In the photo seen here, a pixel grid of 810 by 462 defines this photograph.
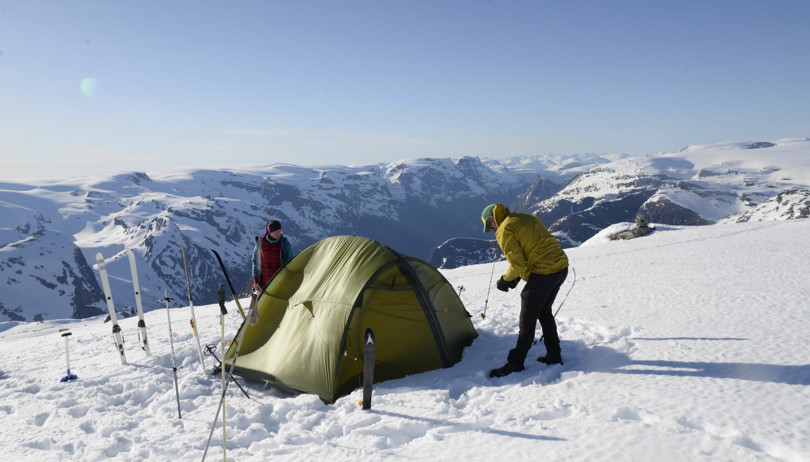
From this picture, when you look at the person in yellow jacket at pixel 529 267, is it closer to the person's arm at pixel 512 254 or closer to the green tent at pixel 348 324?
the person's arm at pixel 512 254

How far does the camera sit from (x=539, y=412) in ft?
19.7

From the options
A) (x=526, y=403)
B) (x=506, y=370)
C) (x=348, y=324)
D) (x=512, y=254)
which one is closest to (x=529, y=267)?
(x=512, y=254)

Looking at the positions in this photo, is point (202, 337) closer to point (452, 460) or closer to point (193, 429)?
point (193, 429)

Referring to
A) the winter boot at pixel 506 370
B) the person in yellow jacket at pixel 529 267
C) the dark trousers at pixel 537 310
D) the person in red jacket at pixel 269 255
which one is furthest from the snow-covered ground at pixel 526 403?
the person in red jacket at pixel 269 255

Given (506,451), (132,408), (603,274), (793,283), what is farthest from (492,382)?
(603,274)

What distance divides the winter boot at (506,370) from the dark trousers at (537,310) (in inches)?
3.2

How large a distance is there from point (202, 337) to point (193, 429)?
6.19 metres

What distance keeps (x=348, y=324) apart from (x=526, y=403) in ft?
11.5

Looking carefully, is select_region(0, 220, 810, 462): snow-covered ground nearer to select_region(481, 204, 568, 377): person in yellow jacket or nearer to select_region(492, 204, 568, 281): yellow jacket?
select_region(481, 204, 568, 377): person in yellow jacket

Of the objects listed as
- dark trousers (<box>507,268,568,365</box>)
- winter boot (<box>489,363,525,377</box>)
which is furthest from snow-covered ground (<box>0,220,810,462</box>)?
dark trousers (<box>507,268,568,365</box>)

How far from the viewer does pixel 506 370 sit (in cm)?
775

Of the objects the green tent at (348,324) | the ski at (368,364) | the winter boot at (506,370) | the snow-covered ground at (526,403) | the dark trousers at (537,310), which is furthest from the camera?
the green tent at (348,324)

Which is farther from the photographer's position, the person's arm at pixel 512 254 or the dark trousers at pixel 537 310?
the dark trousers at pixel 537 310

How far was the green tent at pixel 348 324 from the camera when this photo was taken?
26.5 ft
